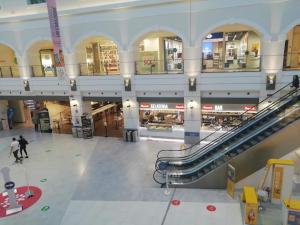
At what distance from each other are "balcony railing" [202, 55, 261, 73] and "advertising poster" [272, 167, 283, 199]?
20.1 ft

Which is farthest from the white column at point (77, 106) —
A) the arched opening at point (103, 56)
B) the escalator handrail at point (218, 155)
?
the escalator handrail at point (218, 155)

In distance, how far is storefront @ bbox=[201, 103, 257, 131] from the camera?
13180 mm

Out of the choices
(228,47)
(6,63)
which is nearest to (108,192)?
(228,47)

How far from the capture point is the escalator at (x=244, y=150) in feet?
27.6

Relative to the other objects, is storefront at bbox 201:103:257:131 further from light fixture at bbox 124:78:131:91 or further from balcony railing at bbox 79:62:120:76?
balcony railing at bbox 79:62:120:76

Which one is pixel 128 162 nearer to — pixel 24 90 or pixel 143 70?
pixel 143 70

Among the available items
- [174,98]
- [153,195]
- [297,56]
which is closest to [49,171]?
[153,195]

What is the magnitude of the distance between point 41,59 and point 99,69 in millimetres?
4159

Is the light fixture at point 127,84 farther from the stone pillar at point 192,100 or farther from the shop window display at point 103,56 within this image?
the shop window display at point 103,56

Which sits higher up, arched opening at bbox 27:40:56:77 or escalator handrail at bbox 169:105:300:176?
arched opening at bbox 27:40:56:77

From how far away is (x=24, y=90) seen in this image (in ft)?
55.1

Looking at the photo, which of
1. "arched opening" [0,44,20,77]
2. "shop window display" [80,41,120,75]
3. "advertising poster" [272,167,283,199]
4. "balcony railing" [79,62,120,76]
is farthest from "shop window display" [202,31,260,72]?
"arched opening" [0,44,20,77]

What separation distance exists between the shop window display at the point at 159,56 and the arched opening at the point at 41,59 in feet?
21.3

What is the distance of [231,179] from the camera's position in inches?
332
